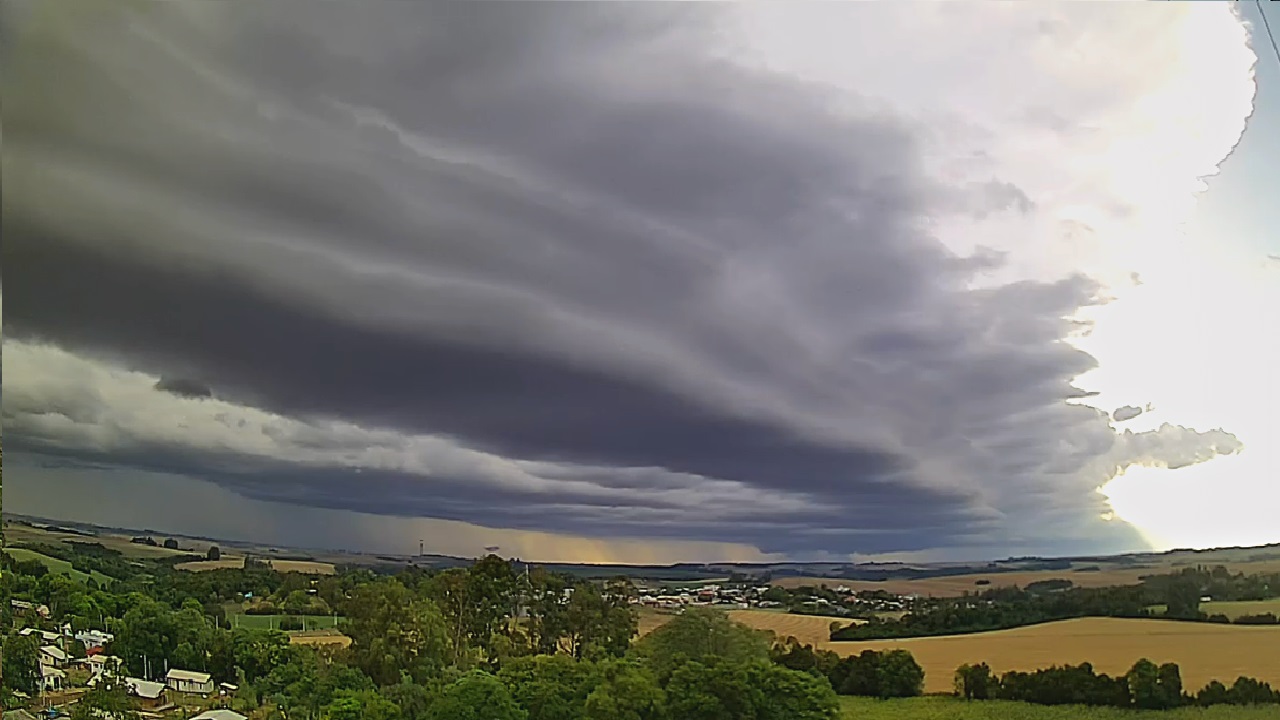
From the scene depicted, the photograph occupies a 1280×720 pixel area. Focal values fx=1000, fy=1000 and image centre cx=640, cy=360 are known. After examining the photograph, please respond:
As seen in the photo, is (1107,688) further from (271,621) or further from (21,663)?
A: (21,663)

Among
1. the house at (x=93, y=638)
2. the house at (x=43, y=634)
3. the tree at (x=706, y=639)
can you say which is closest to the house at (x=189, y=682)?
the house at (x=93, y=638)

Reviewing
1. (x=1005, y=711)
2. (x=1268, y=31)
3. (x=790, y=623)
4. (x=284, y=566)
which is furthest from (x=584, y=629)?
(x=1268, y=31)

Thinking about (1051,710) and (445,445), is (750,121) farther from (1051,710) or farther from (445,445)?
(1051,710)

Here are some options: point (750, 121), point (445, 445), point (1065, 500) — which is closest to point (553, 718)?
point (445, 445)

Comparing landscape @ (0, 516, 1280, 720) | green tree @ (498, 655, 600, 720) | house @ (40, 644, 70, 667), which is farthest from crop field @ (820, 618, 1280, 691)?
house @ (40, 644, 70, 667)

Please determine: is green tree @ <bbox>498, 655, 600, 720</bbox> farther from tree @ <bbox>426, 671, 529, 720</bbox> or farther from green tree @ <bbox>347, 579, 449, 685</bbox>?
green tree @ <bbox>347, 579, 449, 685</bbox>

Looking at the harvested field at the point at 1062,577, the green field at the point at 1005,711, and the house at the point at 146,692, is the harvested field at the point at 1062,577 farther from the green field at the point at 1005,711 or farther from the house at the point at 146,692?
the house at the point at 146,692
